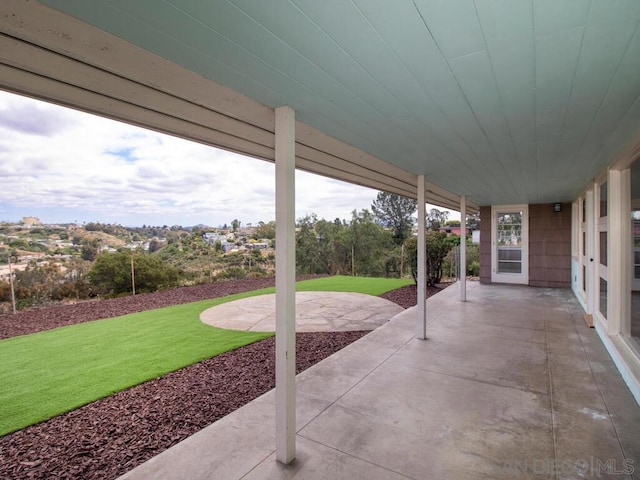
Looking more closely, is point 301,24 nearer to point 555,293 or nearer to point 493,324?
point 493,324

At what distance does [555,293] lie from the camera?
7781mm

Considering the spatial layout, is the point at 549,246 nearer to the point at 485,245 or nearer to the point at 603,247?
the point at 485,245

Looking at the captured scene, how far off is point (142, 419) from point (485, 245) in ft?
30.5

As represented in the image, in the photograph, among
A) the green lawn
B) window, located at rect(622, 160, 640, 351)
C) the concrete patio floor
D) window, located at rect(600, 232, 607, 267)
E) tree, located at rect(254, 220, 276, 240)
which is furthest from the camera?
tree, located at rect(254, 220, 276, 240)

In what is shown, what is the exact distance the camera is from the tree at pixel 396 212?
78.1ft

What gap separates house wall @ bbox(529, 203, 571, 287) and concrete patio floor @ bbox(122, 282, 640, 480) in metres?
Answer: 4.94

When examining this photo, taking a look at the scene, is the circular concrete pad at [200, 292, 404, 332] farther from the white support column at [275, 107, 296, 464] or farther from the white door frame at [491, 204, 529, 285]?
the white door frame at [491, 204, 529, 285]

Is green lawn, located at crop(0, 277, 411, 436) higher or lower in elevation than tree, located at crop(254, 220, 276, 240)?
lower

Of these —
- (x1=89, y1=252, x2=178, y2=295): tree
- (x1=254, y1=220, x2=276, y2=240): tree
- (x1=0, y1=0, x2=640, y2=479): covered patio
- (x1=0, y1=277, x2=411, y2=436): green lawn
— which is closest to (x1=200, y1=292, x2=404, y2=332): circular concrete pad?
(x1=0, y1=277, x2=411, y2=436): green lawn

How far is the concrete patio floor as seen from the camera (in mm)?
2010

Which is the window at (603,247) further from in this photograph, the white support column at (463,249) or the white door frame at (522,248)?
the white door frame at (522,248)

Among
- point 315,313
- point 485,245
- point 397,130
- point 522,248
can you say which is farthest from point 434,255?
point 397,130

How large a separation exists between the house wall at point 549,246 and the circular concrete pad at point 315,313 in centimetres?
450

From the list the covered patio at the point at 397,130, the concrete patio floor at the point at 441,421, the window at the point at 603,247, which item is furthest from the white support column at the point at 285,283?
the window at the point at 603,247
